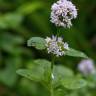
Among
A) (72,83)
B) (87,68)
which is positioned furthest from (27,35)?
(72,83)

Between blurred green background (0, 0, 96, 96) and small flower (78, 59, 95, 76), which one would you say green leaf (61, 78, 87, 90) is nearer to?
small flower (78, 59, 95, 76)

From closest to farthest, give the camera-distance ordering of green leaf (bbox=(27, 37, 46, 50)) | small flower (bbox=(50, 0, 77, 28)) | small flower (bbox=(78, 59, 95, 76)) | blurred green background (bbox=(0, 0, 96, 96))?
1. small flower (bbox=(50, 0, 77, 28))
2. green leaf (bbox=(27, 37, 46, 50))
3. small flower (bbox=(78, 59, 95, 76))
4. blurred green background (bbox=(0, 0, 96, 96))

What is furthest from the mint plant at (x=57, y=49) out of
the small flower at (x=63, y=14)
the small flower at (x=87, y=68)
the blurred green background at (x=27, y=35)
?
the blurred green background at (x=27, y=35)

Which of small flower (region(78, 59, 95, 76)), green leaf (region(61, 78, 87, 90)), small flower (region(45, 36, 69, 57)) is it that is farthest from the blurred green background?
small flower (region(45, 36, 69, 57))

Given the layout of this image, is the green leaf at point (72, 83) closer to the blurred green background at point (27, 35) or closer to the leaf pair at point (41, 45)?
the leaf pair at point (41, 45)

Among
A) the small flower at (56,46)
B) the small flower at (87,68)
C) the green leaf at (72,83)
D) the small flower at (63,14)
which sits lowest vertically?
the green leaf at (72,83)

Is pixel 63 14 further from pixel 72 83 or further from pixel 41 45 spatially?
pixel 72 83
